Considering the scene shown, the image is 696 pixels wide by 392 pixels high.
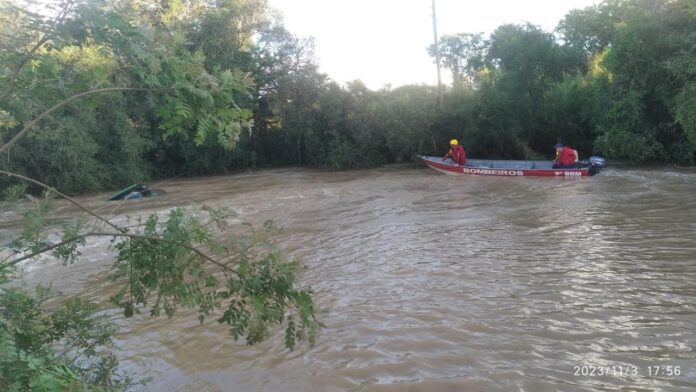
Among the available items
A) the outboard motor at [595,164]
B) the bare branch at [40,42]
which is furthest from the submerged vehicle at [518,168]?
the bare branch at [40,42]

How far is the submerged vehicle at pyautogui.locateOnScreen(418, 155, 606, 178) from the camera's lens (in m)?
18.6

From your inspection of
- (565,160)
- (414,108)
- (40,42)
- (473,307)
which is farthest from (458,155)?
(40,42)

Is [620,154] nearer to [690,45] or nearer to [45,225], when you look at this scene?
[690,45]

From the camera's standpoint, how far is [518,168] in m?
20.8

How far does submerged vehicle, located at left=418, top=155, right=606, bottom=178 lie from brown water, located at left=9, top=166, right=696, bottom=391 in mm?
4716

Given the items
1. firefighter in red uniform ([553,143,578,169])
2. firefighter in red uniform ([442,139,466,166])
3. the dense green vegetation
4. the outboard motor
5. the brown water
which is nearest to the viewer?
the brown water

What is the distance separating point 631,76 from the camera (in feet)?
71.6

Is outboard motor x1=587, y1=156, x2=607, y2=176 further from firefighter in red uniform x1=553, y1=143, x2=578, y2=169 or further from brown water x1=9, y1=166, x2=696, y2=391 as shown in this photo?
brown water x1=9, y1=166, x2=696, y2=391

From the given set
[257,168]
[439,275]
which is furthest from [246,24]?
[439,275]

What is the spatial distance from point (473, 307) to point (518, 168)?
15256 mm

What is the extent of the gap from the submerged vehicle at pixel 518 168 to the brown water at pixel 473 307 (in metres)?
4.72

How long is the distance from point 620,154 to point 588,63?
8.65 meters

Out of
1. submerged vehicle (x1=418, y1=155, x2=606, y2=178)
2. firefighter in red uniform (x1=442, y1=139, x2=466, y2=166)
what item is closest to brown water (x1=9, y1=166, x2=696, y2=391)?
submerged vehicle (x1=418, y1=155, x2=606, y2=178)

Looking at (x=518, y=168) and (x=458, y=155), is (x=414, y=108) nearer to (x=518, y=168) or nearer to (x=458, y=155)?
(x=458, y=155)
